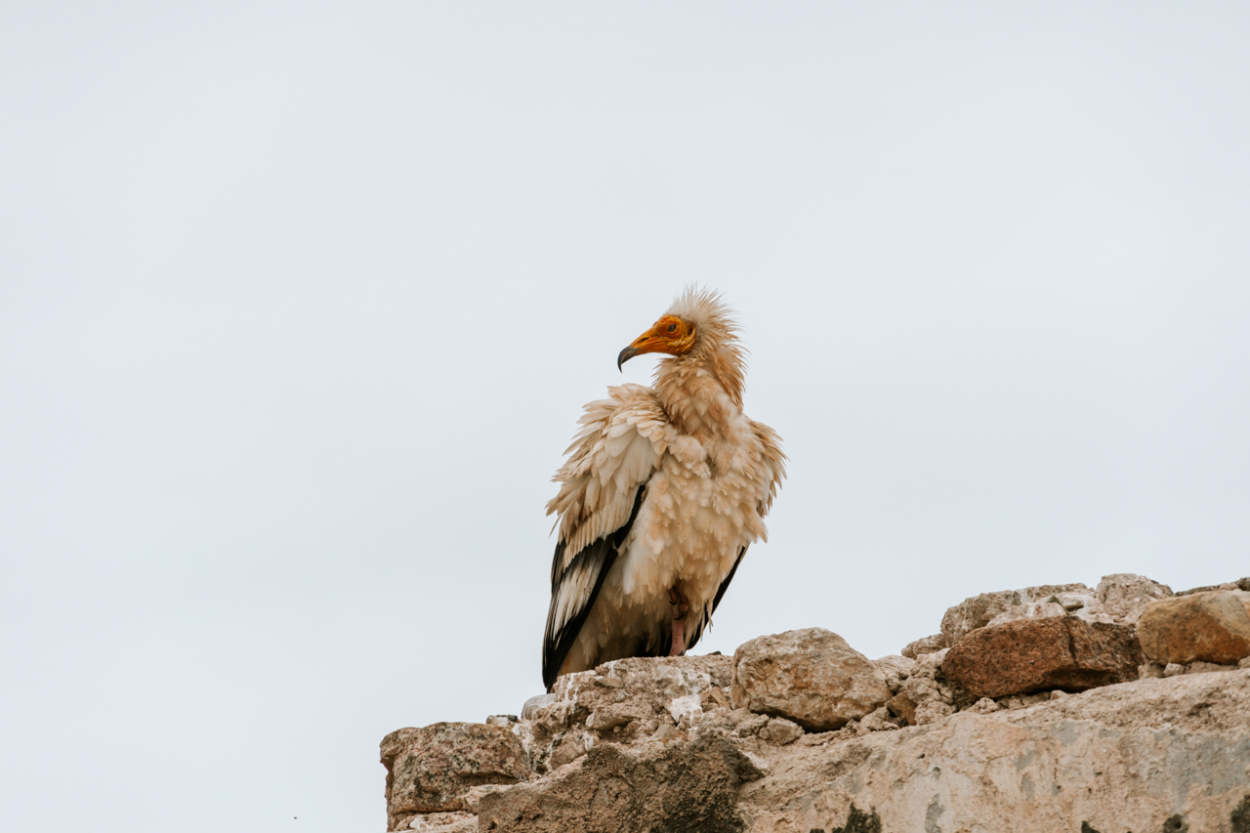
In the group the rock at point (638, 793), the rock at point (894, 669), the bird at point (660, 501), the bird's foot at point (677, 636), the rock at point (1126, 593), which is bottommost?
the rock at point (638, 793)

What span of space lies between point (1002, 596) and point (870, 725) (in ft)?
2.78

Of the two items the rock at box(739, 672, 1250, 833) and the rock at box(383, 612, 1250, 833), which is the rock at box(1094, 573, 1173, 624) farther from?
the rock at box(739, 672, 1250, 833)

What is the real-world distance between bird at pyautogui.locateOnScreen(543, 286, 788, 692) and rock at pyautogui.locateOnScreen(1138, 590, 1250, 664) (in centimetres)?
324

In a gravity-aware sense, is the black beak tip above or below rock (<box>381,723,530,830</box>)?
above

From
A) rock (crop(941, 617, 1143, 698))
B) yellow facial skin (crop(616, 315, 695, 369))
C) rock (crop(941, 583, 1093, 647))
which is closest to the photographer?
rock (crop(941, 617, 1143, 698))

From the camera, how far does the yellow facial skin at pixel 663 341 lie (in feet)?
20.9

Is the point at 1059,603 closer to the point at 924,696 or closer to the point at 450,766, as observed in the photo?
the point at 924,696

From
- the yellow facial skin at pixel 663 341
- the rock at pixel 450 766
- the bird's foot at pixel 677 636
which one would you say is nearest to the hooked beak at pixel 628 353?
the yellow facial skin at pixel 663 341

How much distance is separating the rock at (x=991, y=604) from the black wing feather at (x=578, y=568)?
93.5 inches

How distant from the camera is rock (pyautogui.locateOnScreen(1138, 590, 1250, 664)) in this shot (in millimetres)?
2566

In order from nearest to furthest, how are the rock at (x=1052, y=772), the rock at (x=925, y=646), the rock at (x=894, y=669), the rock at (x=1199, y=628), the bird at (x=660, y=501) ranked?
the rock at (x=1052, y=772)
the rock at (x=1199, y=628)
the rock at (x=894, y=669)
the rock at (x=925, y=646)
the bird at (x=660, y=501)

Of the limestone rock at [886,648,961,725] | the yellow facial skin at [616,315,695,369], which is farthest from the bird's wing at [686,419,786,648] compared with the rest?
the limestone rock at [886,648,961,725]

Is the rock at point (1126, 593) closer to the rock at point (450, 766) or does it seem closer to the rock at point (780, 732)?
the rock at point (780, 732)

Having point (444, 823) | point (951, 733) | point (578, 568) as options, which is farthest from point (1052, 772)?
point (578, 568)
